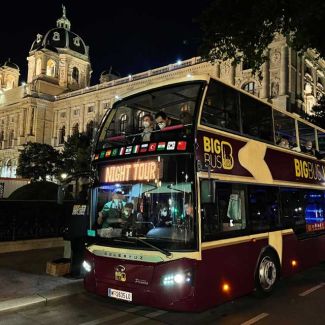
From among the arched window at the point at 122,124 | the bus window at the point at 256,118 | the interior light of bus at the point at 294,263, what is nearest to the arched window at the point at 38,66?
the arched window at the point at 122,124

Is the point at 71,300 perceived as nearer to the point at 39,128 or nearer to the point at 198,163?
the point at 198,163

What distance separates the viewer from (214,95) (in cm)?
625

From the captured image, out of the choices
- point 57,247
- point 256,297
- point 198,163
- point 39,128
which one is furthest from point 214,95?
point 39,128

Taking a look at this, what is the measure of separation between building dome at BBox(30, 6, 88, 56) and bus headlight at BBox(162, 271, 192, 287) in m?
83.1

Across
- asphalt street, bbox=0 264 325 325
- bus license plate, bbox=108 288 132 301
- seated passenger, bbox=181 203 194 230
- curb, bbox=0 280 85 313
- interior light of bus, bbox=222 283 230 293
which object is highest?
seated passenger, bbox=181 203 194 230

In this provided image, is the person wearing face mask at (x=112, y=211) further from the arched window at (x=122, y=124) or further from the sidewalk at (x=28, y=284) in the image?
the sidewalk at (x=28, y=284)

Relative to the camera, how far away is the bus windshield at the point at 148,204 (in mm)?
5445

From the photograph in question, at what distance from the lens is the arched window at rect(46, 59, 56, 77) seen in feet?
262

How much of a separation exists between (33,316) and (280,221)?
4.78m

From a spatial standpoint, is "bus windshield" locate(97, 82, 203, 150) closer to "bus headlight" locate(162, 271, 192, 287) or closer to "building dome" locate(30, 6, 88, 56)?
"bus headlight" locate(162, 271, 192, 287)

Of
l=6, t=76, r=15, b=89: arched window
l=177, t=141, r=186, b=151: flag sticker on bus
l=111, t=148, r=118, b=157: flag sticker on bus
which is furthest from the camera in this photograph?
l=6, t=76, r=15, b=89: arched window

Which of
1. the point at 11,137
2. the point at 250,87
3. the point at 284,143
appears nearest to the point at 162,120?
the point at 284,143

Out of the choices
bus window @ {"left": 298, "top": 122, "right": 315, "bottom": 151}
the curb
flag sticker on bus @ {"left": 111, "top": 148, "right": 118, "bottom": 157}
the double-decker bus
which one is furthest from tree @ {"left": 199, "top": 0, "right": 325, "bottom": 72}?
the curb

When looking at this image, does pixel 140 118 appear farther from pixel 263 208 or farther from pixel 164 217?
pixel 263 208
